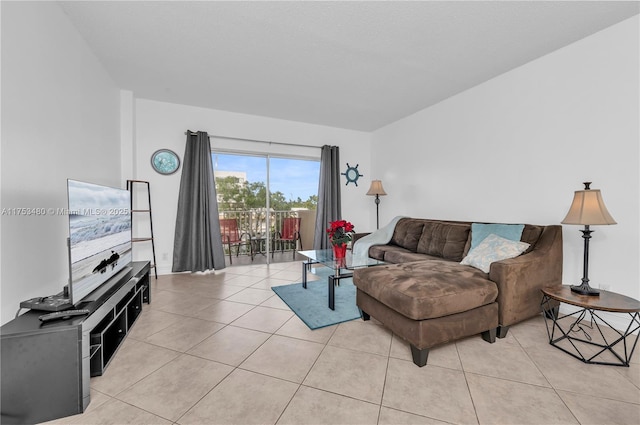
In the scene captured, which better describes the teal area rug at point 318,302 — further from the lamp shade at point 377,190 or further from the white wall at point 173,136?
the white wall at point 173,136

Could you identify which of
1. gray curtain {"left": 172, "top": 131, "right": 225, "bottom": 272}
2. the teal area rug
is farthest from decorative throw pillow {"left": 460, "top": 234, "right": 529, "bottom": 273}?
gray curtain {"left": 172, "top": 131, "right": 225, "bottom": 272}

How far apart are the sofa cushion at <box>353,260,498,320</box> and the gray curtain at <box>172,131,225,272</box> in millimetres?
2673

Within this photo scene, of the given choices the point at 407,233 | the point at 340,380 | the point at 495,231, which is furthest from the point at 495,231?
the point at 340,380

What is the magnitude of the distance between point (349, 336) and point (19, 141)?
254cm

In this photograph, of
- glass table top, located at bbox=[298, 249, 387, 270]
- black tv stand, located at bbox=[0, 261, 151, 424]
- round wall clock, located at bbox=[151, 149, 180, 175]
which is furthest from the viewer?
round wall clock, located at bbox=[151, 149, 180, 175]

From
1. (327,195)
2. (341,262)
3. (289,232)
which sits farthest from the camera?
(289,232)

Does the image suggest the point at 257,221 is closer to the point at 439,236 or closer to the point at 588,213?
the point at 439,236

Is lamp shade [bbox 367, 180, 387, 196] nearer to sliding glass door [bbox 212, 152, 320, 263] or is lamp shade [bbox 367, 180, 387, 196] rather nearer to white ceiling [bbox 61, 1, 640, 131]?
sliding glass door [bbox 212, 152, 320, 263]

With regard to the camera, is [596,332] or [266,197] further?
[266,197]

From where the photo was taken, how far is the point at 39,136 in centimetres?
179

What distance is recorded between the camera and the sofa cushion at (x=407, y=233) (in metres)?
3.73

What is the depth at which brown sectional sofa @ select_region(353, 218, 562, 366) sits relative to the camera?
1.72 m

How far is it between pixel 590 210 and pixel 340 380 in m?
2.14

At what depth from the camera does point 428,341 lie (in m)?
1.70
